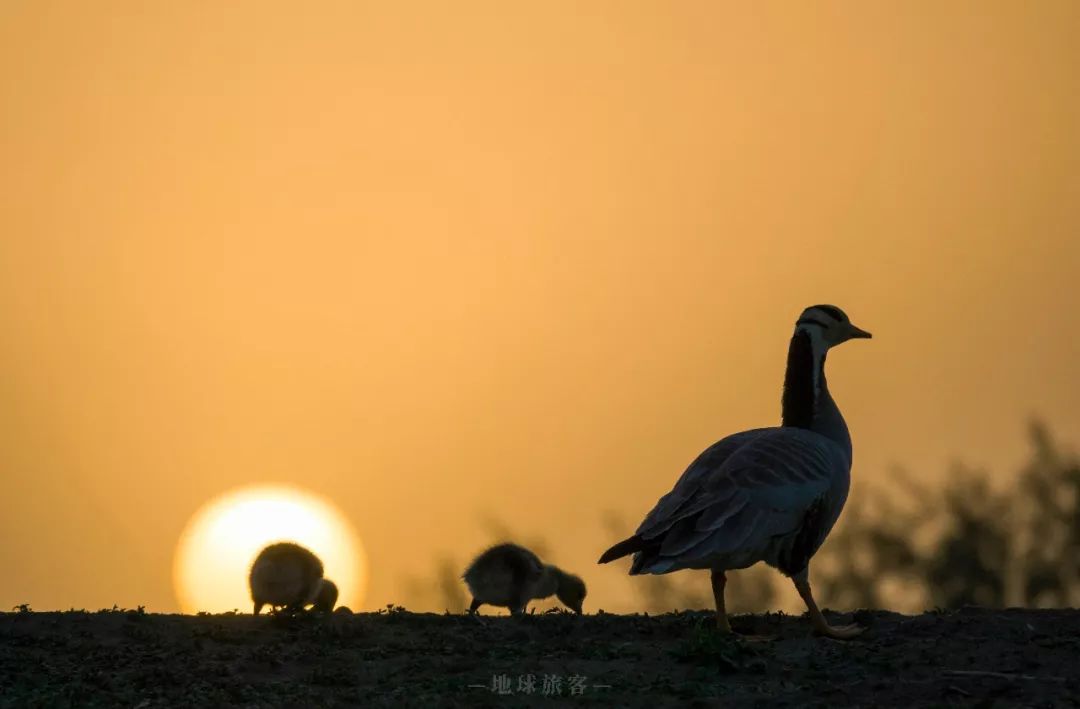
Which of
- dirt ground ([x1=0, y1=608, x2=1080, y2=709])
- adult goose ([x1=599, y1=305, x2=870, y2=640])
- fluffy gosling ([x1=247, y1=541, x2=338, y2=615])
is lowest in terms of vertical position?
dirt ground ([x1=0, y1=608, x2=1080, y2=709])

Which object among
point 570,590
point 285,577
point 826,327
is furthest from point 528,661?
point 570,590

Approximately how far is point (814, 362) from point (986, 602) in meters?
8.10

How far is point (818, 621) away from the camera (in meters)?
12.1

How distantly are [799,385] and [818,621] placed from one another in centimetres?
229

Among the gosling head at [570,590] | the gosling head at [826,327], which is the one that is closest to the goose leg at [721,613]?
the gosling head at [826,327]

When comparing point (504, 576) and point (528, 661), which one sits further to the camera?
point (504, 576)

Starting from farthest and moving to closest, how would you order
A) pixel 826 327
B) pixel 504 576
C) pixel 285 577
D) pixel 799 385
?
pixel 504 576 < pixel 285 577 < pixel 826 327 < pixel 799 385

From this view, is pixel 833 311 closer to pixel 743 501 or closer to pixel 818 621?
pixel 743 501

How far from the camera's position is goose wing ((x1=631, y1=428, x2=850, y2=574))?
11.5 meters

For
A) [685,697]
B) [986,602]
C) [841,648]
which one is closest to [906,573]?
[986,602]

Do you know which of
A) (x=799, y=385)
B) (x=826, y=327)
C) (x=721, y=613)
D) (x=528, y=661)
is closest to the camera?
(x=528, y=661)

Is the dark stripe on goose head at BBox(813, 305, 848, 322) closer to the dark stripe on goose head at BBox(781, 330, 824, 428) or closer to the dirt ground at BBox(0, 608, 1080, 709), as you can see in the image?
the dark stripe on goose head at BBox(781, 330, 824, 428)

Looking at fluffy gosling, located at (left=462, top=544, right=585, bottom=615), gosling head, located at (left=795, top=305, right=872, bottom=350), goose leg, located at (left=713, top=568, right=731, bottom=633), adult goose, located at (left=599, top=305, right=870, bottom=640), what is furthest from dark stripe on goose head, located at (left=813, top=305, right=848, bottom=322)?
fluffy gosling, located at (left=462, top=544, right=585, bottom=615)

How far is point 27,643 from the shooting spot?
12.2 meters
